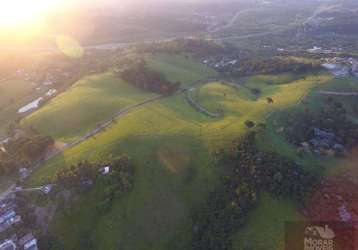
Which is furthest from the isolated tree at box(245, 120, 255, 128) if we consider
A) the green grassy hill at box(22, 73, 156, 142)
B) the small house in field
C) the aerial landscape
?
the green grassy hill at box(22, 73, 156, 142)

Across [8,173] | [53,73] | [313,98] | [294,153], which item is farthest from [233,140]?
[53,73]

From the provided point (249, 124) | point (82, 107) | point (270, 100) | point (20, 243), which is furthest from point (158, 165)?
point (270, 100)

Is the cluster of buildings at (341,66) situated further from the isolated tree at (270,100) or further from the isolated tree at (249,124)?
the isolated tree at (249,124)

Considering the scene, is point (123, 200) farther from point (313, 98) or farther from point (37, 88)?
point (37, 88)

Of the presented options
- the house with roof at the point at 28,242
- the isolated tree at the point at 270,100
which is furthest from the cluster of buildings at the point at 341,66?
the house with roof at the point at 28,242

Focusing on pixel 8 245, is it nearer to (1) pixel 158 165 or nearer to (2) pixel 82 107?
(1) pixel 158 165

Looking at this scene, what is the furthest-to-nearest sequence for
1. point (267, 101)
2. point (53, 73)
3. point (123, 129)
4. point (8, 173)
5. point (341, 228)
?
point (53, 73) < point (267, 101) < point (123, 129) < point (8, 173) < point (341, 228)
